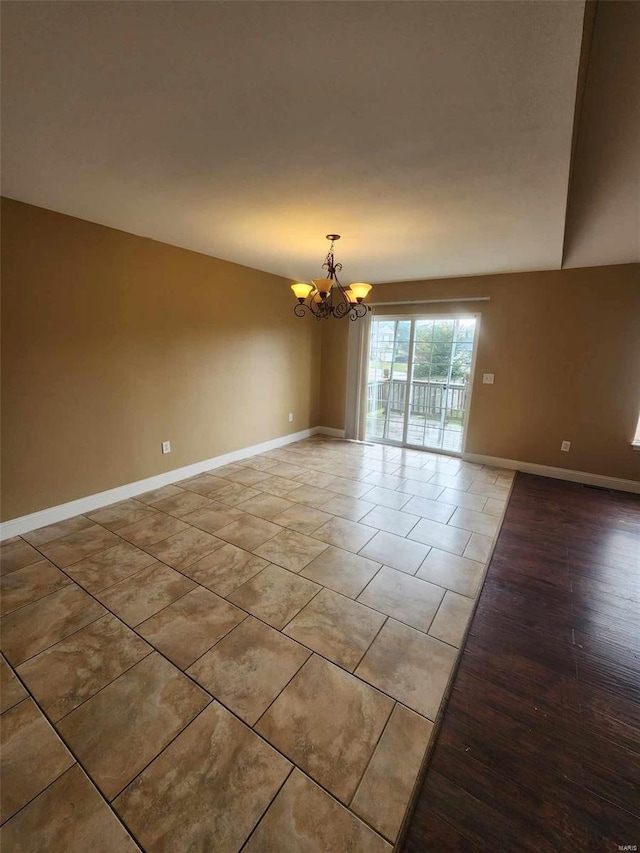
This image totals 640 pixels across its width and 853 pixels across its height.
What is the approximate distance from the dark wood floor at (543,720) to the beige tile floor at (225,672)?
0.11m

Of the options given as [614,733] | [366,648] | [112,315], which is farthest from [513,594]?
[112,315]

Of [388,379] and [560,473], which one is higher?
[388,379]

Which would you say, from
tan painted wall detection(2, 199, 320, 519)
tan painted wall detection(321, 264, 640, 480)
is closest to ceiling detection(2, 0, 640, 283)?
tan painted wall detection(2, 199, 320, 519)

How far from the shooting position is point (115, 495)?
3.26m

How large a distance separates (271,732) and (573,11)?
8.43 ft

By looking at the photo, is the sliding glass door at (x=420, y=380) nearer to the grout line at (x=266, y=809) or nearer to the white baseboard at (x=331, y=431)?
the white baseboard at (x=331, y=431)

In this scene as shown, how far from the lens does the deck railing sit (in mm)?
4855

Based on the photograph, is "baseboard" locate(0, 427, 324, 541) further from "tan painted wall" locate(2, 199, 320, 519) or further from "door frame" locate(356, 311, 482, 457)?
"door frame" locate(356, 311, 482, 457)

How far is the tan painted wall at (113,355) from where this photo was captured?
8.38ft

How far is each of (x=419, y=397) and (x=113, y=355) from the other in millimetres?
3927

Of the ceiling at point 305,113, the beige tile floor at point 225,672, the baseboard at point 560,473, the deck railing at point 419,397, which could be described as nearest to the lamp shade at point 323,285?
the ceiling at point 305,113

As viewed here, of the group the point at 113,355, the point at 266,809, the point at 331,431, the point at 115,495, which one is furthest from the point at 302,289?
the point at 331,431

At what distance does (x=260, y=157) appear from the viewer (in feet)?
5.82

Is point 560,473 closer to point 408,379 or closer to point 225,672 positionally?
point 408,379
